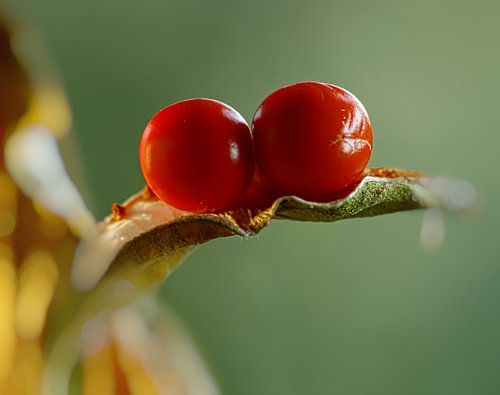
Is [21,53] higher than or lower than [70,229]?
higher

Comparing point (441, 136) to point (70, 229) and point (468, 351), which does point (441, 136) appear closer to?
point (468, 351)

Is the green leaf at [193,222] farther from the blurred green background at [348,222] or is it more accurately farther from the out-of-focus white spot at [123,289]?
the blurred green background at [348,222]

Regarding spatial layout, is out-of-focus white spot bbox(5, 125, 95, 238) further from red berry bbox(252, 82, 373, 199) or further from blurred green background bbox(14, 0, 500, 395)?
blurred green background bbox(14, 0, 500, 395)

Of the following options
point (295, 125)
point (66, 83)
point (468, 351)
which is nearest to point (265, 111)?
point (295, 125)

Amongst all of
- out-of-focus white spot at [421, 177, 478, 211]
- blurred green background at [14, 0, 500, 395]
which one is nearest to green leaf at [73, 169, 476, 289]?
out-of-focus white spot at [421, 177, 478, 211]

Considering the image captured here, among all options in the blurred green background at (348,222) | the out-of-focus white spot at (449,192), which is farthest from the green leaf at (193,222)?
the blurred green background at (348,222)

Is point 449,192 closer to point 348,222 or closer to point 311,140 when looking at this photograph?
point 311,140

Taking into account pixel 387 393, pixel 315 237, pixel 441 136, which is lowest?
pixel 387 393
